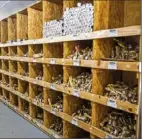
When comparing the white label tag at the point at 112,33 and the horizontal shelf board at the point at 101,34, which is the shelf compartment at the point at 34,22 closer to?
the horizontal shelf board at the point at 101,34

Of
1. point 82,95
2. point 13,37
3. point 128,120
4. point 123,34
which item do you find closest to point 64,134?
point 82,95

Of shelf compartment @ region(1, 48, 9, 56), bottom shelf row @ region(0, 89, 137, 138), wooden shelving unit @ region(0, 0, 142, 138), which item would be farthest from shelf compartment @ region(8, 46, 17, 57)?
bottom shelf row @ region(0, 89, 137, 138)

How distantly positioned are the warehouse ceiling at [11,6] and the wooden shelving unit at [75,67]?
113 mm

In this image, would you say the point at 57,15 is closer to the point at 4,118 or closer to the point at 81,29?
the point at 81,29

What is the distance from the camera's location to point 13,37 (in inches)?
213

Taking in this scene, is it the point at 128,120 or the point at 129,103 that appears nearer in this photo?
the point at 129,103

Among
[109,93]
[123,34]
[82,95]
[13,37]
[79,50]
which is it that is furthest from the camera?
[13,37]

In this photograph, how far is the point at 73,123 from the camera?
2.99m

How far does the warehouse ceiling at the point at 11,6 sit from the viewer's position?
4.28 meters

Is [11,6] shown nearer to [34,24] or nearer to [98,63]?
[34,24]

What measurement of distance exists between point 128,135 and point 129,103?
15.2 inches

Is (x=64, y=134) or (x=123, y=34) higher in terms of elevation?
(x=123, y=34)

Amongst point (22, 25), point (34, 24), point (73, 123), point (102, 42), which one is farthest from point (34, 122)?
point (102, 42)

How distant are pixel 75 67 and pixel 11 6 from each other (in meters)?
2.48
